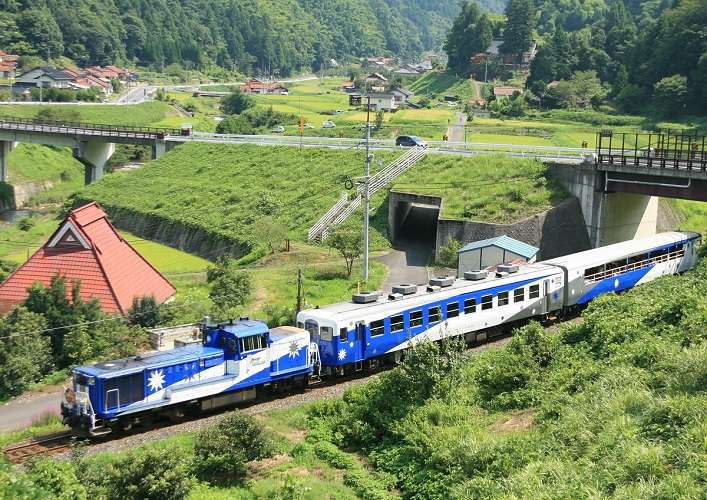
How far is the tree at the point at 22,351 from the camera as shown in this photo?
28016 mm

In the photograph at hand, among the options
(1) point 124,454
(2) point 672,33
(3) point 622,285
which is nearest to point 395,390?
(1) point 124,454

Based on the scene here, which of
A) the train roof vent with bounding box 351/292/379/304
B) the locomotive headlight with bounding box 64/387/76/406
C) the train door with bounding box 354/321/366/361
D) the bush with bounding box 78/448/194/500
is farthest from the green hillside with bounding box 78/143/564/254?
the bush with bounding box 78/448/194/500

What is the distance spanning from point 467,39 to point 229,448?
13526 centimetres

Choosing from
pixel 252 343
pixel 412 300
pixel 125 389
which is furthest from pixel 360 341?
pixel 125 389

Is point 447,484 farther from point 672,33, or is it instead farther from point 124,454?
point 672,33

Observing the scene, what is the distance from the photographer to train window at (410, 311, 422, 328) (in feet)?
95.8

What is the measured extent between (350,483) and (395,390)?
14.6ft

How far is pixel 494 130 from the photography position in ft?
289

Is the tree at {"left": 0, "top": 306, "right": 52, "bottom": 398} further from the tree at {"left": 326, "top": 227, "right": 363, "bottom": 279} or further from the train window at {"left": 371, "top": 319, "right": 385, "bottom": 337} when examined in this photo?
the tree at {"left": 326, "top": 227, "right": 363, "bottom": 279}

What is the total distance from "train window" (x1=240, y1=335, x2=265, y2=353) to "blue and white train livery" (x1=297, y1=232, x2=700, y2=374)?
8.49 ft

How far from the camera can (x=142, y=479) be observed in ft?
61.1

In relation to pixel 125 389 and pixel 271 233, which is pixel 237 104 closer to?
pixel 271 233

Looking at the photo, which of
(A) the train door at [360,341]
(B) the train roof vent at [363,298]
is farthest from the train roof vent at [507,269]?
(A) the train door at [360,341]

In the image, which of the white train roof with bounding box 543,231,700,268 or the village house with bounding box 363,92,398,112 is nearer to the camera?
the white train roof with bounding box 543,231,700,268
